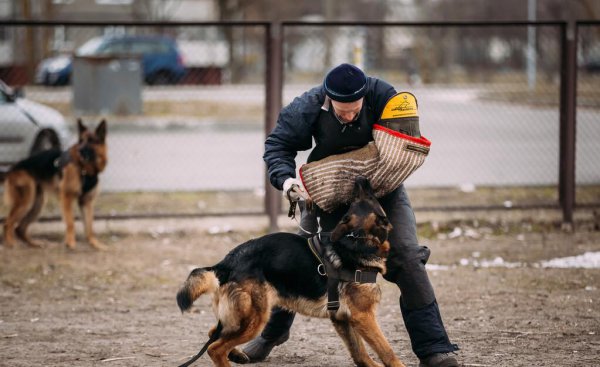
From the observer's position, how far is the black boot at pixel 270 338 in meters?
4.95

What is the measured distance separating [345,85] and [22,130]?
8.13 m

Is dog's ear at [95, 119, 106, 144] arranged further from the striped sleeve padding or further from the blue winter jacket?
the striped sleeve padding

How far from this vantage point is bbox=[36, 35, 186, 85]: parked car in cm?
2661

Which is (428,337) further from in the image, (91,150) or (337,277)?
(91,150)

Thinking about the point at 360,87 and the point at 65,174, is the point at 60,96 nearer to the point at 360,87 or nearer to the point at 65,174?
the point at 65,174

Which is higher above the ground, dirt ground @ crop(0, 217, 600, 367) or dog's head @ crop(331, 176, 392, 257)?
dog's head @ crop(331, 176, 392, 257)

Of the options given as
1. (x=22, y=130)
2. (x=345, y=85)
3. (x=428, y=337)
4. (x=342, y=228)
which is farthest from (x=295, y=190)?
(x=22, y=130)

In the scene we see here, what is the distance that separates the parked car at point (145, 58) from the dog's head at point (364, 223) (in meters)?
21.9

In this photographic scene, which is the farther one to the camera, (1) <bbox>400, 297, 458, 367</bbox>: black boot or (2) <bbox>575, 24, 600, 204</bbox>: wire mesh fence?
(2) <bbox>575, 24, 600, 204</bbox>: wire mesh fence

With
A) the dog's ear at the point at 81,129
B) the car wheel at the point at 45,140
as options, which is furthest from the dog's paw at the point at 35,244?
the car wheel at the point at 45,140

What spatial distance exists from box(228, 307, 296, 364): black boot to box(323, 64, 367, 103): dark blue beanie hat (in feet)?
4.37

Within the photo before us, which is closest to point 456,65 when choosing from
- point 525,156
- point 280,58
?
point 525,156

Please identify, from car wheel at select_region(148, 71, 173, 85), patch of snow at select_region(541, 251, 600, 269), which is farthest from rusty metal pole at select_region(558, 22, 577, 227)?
car wheel at select_region(148, 71, 173, 85)

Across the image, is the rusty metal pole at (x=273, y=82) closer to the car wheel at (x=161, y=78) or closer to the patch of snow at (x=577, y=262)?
the patch of snow at (x=577, y=262)
